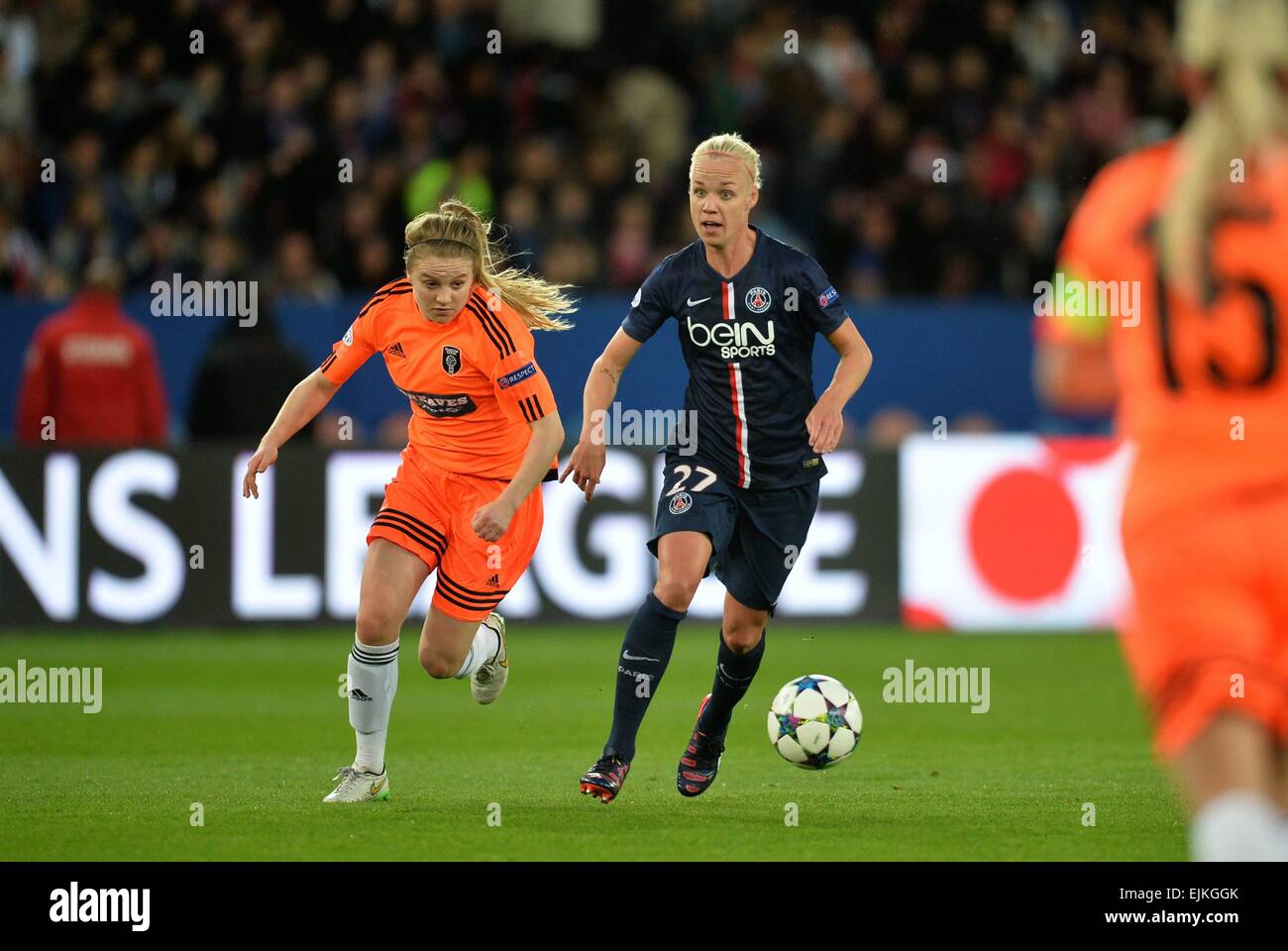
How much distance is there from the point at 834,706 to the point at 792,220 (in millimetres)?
8763

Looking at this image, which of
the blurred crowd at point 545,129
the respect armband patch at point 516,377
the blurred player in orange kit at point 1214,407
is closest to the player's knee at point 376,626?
the respect armband patch at point 516,377

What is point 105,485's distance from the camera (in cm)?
1231

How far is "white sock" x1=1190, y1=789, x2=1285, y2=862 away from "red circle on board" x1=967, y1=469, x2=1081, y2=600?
9322 millimetres

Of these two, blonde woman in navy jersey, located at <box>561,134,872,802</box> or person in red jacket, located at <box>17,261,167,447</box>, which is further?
person in red jacket, located at <box>17,261,167,447</box>

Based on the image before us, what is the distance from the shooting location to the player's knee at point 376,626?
7.04m

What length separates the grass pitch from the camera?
20.5ft

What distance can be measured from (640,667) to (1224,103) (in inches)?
160

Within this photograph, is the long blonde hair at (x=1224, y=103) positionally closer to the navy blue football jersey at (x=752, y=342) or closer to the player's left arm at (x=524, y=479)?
the player's left arm at (x=524, y=479)

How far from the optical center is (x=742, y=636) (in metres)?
7.32

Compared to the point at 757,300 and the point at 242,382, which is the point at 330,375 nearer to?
the point at 757,300

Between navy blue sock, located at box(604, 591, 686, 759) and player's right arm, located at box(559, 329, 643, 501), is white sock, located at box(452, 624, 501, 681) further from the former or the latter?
player's right arm, located at box(559, 329, 643, 501)

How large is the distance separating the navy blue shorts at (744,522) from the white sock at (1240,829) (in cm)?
386

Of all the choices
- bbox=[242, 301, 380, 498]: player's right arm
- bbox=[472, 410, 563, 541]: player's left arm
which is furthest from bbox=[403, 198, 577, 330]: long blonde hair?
bbox=[472, 410, 563, 541]: player's left arm

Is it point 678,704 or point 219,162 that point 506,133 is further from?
point 678,704
